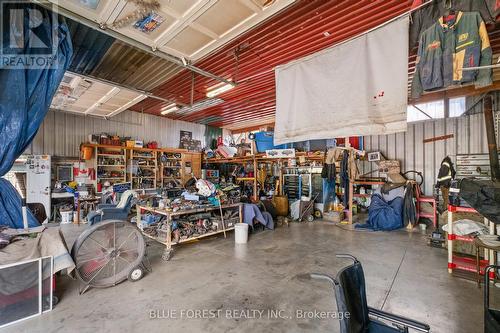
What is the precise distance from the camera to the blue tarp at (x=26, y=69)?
206 cm

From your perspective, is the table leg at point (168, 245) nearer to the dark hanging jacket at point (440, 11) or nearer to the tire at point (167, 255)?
the tire at point (167, 255)

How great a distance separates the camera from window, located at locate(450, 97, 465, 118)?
6.82 m

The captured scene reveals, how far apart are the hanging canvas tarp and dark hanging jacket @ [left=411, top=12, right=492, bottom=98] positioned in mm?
235

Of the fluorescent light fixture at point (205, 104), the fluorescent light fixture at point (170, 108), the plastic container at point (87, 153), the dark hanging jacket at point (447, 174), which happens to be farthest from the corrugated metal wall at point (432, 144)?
the plastic container at point (87, 153)

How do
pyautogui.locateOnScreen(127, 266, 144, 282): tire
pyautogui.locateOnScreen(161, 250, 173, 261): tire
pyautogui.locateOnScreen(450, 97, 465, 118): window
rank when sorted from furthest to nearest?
pyautogui.locateOnScreen(450, 97, 465, 118): window, pyautogui.locateOnScreen(161, 250, 173, 261): tire, pyautogui.locateOnScreen(127, 266, 144, 282): tire

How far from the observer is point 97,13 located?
101 inches

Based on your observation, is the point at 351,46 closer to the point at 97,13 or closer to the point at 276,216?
the point at 97,13

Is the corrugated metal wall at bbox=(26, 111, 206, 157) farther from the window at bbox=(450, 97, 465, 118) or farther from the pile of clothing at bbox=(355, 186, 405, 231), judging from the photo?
the window at bbox=(450, 97, 465, 118)

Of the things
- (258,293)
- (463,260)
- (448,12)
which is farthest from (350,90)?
(463,260)

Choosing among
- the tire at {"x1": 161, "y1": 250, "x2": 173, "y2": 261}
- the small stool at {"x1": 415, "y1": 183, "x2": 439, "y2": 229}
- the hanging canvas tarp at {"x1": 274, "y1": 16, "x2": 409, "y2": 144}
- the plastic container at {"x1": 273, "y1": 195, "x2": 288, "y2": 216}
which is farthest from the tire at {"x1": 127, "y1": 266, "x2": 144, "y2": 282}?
the small stool at {"x1": 415, "y1": 183, "x2": 439, "y2": 229}

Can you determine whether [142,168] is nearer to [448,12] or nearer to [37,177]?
[37,177]

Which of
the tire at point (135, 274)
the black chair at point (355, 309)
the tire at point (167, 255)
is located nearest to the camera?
the black chair at point (355, 309)

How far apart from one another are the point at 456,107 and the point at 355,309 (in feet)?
27.8

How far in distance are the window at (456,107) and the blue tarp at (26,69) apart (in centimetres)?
950
